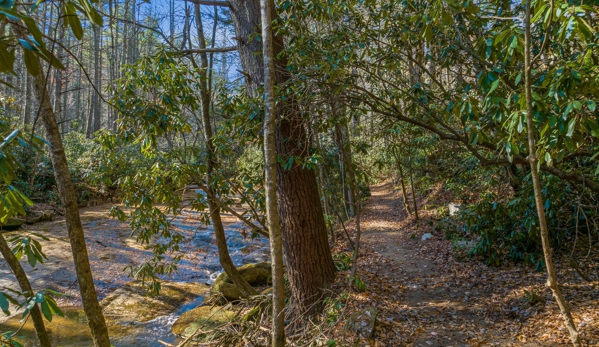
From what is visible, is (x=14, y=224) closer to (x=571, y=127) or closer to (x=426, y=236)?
(x=426, y=236)

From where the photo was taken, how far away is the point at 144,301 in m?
7.76

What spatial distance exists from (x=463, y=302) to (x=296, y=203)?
9.70ft

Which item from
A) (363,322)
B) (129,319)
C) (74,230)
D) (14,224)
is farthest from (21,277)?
(14,224)

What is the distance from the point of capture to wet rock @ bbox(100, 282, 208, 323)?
7.19 metres

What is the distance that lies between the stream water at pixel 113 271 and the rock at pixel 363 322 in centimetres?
263

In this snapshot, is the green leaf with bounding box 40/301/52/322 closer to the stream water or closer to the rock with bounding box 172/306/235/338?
the stream water

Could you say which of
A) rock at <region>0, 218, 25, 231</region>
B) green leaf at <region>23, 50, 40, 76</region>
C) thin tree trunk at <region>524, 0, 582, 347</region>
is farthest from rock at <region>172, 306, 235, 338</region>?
rock at <region>0, 218, 25, 231</region>

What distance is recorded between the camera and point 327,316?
4.09m

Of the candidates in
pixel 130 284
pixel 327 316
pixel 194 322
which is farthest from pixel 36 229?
pixel 327 316

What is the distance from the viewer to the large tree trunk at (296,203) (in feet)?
15.8

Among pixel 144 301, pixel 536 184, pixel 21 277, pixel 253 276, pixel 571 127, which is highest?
pixel 571 127

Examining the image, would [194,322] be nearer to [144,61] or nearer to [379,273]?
[379,273]

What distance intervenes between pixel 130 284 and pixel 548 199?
9066 mm

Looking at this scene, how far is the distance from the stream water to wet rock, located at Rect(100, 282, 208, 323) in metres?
0.05
